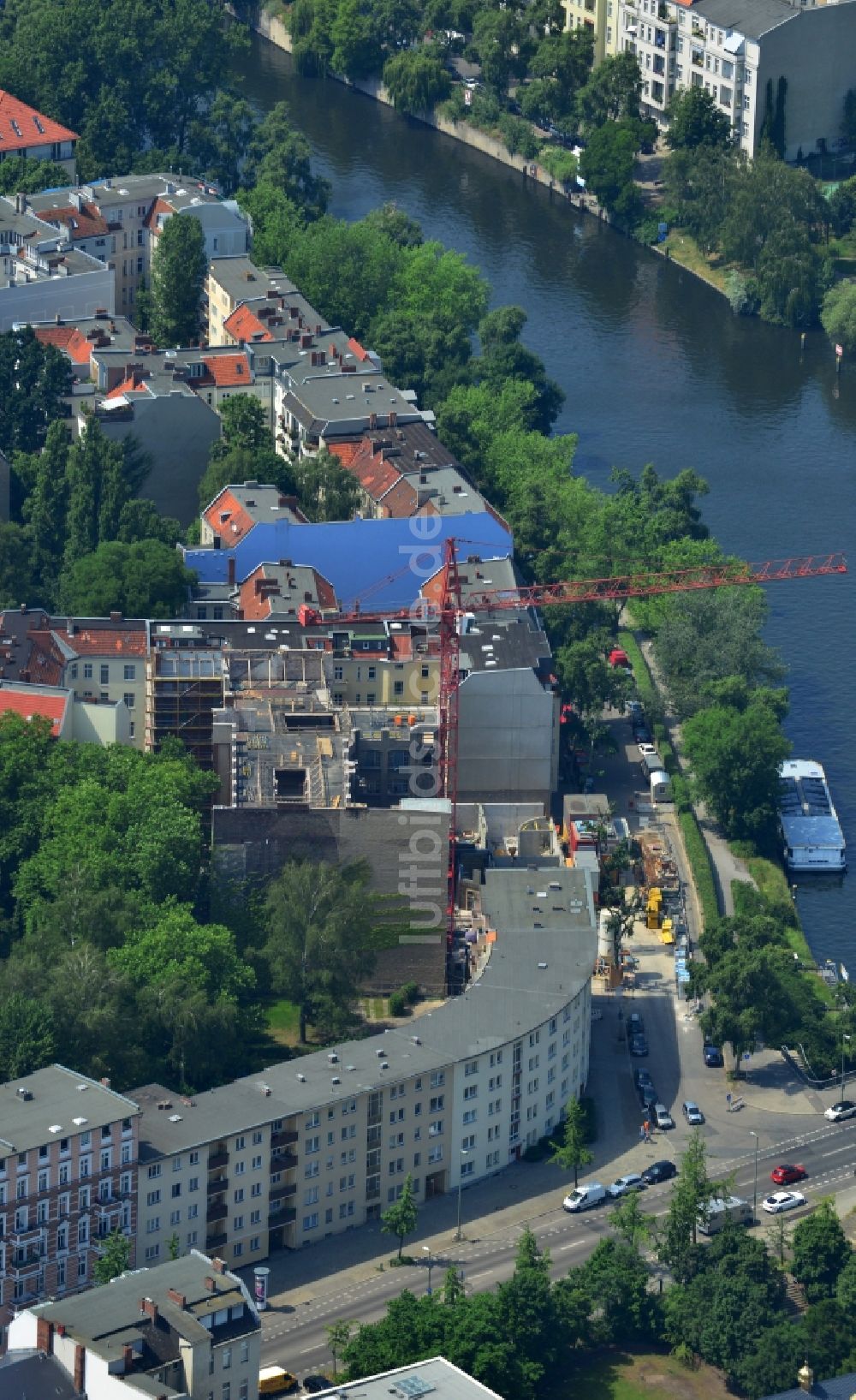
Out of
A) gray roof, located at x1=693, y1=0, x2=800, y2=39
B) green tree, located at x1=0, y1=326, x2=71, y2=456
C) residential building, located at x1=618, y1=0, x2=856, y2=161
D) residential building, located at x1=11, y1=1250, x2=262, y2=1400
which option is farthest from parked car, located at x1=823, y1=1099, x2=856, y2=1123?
gray roof, located at x1=693, y1=0, x2=800, y2=39

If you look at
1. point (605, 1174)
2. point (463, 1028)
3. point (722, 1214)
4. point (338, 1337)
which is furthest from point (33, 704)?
point (338, 1337)

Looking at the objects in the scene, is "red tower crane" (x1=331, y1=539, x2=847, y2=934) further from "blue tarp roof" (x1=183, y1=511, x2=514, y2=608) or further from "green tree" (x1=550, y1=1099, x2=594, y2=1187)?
"green tree" (x1=550, y1=1099, x2=594, y2=1187)

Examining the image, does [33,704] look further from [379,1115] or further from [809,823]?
[809,823]

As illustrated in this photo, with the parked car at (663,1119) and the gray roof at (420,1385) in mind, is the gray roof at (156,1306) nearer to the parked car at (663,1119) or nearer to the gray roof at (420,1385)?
the gray roof at (420,1385)

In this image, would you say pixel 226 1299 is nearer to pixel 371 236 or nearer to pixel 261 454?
pixel 261 454

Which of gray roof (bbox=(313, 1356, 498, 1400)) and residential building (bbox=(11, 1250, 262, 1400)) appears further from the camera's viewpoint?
gray roof (bbox=(313, 1356, 498, 1400))

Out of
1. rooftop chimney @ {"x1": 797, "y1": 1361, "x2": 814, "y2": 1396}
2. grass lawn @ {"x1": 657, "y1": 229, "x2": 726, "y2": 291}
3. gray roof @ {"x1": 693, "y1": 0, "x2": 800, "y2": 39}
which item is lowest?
rooftop chimney @ {"x1": 797, "y1": 1361, "x2": 814, "y2": 1396}

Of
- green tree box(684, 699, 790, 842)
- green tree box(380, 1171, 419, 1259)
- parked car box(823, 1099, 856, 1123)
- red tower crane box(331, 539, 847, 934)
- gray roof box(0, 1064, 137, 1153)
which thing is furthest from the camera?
green tree box(684, 699, 790, 842)

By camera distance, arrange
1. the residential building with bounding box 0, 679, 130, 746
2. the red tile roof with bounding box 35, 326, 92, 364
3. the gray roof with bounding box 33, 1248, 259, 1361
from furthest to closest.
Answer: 1. the red tile roof with bounding box 35, 326, 92, 364
2. the residential building with bounding box 0, 679, 130, 746
3. the gray roof with bounding box 33, 1248, 259, 1361
